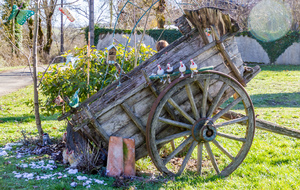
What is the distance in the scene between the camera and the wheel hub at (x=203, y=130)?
3.11m

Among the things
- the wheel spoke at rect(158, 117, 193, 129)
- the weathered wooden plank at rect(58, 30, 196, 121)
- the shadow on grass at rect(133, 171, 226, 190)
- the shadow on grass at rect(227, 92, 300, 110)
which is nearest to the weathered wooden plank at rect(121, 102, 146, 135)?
the wheel spoke at rect(158, 117, 193, 129)

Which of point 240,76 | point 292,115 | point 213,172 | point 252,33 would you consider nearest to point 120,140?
point 213,172

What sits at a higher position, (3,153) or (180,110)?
(180,110)

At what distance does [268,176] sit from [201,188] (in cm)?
102

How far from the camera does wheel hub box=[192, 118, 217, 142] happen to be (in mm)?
3111

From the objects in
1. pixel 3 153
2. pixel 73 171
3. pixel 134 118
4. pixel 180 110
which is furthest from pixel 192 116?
pixel 3 153

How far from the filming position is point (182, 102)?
3.25m

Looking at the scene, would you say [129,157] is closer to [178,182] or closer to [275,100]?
[178,182]

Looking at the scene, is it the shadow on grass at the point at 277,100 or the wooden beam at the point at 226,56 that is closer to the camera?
the wooden beam at the point at 226,56

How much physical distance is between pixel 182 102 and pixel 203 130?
395 mm

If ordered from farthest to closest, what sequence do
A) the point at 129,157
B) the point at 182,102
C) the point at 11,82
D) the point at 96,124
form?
1. the point at 11,82
2. the point at 182,102
3. the point at 129,157
4. the point at 96,124

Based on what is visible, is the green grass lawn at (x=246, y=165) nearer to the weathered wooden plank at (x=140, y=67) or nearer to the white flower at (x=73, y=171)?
the white flower at (x=73, y=171)

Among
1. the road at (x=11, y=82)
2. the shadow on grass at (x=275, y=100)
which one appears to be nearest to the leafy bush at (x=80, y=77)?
the shadow on grass at (x=275, y=100)

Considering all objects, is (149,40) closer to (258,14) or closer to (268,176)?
(258,14)
